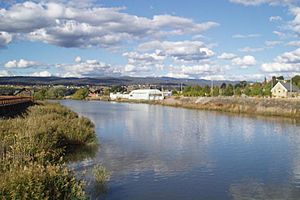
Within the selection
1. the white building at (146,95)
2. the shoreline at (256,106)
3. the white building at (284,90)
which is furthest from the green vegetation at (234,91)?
the shoreline at (256,106)

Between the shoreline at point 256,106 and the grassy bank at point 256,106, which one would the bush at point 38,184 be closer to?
the shoreline at point 256,106

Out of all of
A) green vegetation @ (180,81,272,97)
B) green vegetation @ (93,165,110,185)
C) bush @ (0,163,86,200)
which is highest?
green vegetation @ (180,81,272,97)

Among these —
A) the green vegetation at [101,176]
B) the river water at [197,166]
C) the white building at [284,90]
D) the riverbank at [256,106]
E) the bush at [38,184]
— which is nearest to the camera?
the bush at [38,184]

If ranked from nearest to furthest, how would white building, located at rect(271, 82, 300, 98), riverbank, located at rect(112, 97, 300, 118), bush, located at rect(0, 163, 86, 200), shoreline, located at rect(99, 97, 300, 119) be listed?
bush, located at rect(0, 163, 86, 200)
shoreline, located at rect(99, 97, 300, 119)
riverbank, located at rect(112, 97, 300, 118)
white building, located at rect(271, 82, 300, 98)

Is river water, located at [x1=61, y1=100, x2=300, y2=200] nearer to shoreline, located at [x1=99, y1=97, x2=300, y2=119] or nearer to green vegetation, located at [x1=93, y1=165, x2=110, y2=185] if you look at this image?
green vegetation, located at [x1=93, y1=165, x2=110, y2=185]

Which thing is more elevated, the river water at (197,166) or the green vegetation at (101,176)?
the green vegetation at (101,176)

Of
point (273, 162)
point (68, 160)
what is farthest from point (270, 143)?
point (68, 160)

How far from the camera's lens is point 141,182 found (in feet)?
54.4

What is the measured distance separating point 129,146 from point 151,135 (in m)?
6.68

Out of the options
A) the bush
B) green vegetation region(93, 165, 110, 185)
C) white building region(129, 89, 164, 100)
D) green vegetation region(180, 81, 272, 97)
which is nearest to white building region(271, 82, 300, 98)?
green vegetation region(180, 81, 272, 97)

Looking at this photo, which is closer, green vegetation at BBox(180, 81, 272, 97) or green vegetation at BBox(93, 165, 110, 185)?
green vegetation at BBox(93, 165, 110, 185)

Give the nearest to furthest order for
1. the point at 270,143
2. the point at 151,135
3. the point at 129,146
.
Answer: the point at 129,146, the point at 270,143, the point at 151,135

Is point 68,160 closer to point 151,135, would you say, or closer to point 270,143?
point 151,135

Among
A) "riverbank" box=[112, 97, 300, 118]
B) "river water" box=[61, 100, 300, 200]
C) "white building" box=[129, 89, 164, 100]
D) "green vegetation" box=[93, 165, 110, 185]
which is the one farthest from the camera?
"white building" box=[129, 89, 164, 100]
